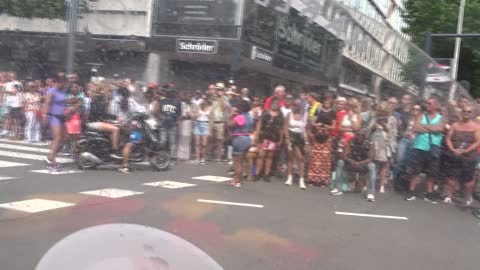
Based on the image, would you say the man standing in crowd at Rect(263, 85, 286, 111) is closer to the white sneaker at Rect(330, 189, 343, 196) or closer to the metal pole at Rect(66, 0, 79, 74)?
the metal pole at Rect(66, 0, 79, 74)

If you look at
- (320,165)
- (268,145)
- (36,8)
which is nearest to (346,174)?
(320,165)

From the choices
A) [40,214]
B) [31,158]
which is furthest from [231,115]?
[31,158]

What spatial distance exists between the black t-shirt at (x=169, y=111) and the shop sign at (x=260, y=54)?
1.34ft

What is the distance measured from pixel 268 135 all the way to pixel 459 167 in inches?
144

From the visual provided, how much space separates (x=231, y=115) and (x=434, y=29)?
16867 millimetres

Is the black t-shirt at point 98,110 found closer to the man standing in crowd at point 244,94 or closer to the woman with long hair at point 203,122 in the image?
the woman with long hair at point 203,122

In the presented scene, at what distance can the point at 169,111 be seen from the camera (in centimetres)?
194

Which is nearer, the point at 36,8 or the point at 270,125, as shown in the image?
the point at 36,8

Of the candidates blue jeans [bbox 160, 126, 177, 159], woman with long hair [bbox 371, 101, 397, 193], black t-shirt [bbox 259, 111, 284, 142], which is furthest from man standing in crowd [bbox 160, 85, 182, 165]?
woman with long hair [bbox 371, 101, 397, 193]

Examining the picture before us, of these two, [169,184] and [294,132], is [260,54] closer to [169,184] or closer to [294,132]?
[294,132]

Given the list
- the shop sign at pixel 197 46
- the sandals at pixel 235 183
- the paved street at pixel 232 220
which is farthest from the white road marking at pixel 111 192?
the shop sign at pixel 197 46

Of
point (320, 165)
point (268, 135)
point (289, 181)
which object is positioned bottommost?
point (289, 181)

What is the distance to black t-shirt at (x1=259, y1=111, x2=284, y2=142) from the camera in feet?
9.10

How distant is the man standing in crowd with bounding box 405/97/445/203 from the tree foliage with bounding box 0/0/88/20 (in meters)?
4.73
